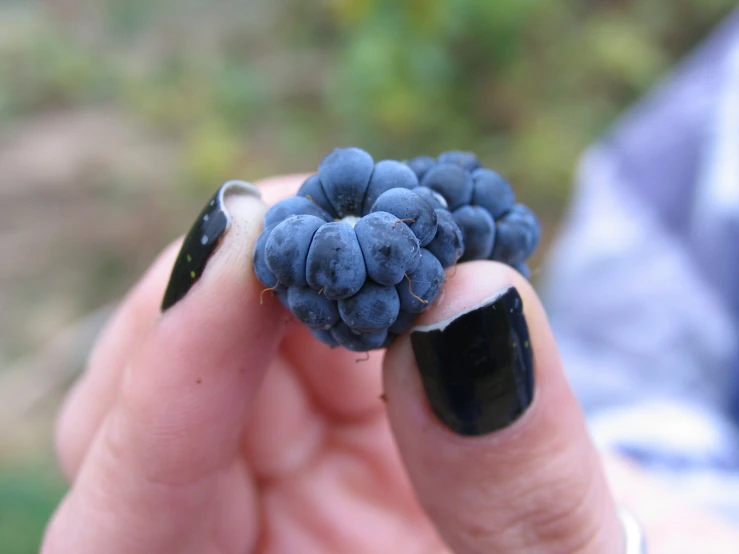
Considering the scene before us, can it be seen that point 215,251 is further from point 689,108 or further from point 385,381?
point 689,108

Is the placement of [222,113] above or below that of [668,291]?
above

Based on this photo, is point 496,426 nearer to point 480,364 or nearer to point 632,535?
point 480,364

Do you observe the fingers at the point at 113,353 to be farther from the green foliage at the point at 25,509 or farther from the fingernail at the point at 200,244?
the green foliage at the point at 25,509

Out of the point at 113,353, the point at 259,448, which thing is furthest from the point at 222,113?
the point at 259,448

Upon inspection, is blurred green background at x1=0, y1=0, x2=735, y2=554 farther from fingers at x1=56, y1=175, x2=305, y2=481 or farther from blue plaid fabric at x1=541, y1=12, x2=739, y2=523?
fingers at x1=56, y1=175, x2=305, y2=481

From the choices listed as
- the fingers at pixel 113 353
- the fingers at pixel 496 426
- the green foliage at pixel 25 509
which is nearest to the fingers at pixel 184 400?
the fingers at pixel 113 353

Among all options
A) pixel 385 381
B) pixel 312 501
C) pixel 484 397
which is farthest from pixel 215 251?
pixel 312 501

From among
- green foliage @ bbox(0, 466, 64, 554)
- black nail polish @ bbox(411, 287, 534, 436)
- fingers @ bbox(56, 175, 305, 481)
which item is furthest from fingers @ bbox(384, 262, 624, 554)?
green foliage @ bbox(0, 466, 64, 554)
